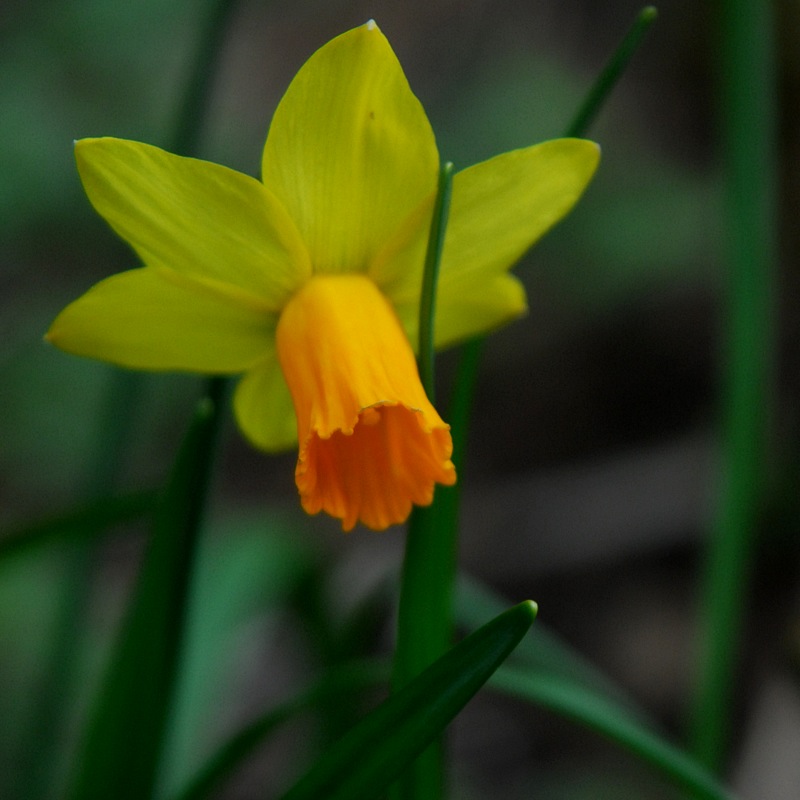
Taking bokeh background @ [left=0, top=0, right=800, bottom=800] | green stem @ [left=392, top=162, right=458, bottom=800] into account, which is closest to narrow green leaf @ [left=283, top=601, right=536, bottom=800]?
green stem @ [left=392, top=162, right=458, bottom=800]

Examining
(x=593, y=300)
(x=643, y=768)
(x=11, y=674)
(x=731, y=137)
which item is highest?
(x=731, y=137)

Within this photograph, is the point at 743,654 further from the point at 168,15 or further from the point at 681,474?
the point at 168,15

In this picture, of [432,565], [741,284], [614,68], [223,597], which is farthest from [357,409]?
[223,597]

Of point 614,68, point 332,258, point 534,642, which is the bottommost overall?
point 534,642

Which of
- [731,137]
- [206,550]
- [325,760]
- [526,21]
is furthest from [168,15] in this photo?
[325,760]

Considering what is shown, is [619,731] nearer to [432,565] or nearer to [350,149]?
[432,565]

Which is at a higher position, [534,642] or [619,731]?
[619,731]

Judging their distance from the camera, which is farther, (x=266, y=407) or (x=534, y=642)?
(x=534, y=642)
